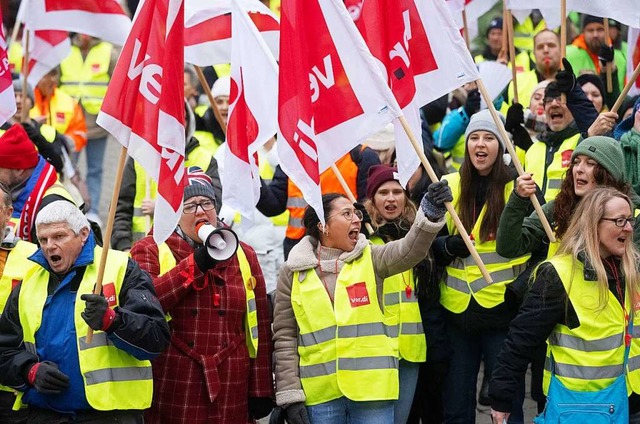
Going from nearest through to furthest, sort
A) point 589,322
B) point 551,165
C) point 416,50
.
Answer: point 589,322
point 416,50
point 551,165

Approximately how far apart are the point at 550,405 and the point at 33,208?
12.5ft

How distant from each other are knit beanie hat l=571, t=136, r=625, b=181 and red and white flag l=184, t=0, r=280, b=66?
2909 mm

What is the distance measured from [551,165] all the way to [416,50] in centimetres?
133

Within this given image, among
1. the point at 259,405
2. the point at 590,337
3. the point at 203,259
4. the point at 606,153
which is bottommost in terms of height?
the point at 259,405

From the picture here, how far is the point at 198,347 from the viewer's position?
24.7 ft

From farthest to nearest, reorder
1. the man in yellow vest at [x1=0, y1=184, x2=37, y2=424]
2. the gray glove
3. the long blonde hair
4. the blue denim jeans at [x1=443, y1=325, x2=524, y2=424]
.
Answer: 1. the blue denim jeans at [x1=443, y1=325, x2=524, y2=424]
2. the man in yellow vest at [x1=0, y1=184, x2=37, y2=424]
3. the gray glove
4. the long blonde hair

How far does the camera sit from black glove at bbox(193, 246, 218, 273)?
7.26m

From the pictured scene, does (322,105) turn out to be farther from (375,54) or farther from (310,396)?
(310,396)

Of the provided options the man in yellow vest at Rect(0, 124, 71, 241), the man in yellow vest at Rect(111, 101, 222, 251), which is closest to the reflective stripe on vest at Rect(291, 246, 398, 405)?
the man in yellow vest at Rect(0, 124, 71, 241)

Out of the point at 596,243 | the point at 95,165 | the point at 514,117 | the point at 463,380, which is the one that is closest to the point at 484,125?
the point at 514,117

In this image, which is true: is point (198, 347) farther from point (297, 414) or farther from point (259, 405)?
point (297, 414)

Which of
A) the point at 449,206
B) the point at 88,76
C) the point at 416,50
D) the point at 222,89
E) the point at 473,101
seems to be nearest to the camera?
the point at 449,206

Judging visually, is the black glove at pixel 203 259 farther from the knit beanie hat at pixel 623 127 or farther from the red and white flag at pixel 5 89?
the knit beanie hat at pixel 623 127

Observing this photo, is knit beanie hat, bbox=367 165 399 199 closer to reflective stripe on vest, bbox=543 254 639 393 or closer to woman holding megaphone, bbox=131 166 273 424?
woman holding megaphone, bbox=131 166 273 424
